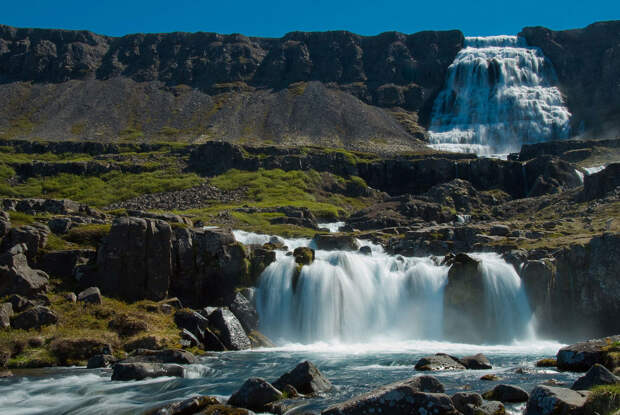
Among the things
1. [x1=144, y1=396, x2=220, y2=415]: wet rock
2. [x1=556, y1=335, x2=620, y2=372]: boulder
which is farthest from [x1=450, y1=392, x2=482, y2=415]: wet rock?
[x1=556, y1=335, x2=620, y2=372]: boulder

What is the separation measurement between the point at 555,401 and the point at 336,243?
168ft

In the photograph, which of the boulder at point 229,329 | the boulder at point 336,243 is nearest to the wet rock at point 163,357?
the boulder at point 229,329

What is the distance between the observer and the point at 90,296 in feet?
114

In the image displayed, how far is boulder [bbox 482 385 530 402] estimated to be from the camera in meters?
18.5

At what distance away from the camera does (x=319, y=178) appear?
416ft

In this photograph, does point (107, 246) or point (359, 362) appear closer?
point (359, 362)

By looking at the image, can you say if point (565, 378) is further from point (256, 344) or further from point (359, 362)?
point (256, 344)

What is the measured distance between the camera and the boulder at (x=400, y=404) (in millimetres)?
14805

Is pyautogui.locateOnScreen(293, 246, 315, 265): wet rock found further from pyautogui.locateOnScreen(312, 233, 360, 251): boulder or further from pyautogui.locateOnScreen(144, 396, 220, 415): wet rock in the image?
pyautogui.locateOnScreen(144, 396, 220, 415): wet rock

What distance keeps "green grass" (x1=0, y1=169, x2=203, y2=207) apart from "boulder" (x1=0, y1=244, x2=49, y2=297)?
76242 millimetres

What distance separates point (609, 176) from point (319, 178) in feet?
214

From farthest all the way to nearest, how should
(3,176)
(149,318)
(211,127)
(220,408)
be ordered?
(211,127), (3,176), (149,318), (220,408)

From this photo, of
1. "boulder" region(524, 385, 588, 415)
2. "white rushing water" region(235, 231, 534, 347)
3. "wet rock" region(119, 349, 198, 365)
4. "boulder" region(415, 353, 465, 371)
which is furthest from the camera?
"white rushing water" region(235, 231, 534, 347)

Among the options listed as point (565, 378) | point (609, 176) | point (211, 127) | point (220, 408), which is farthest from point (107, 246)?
point (211, 127)
